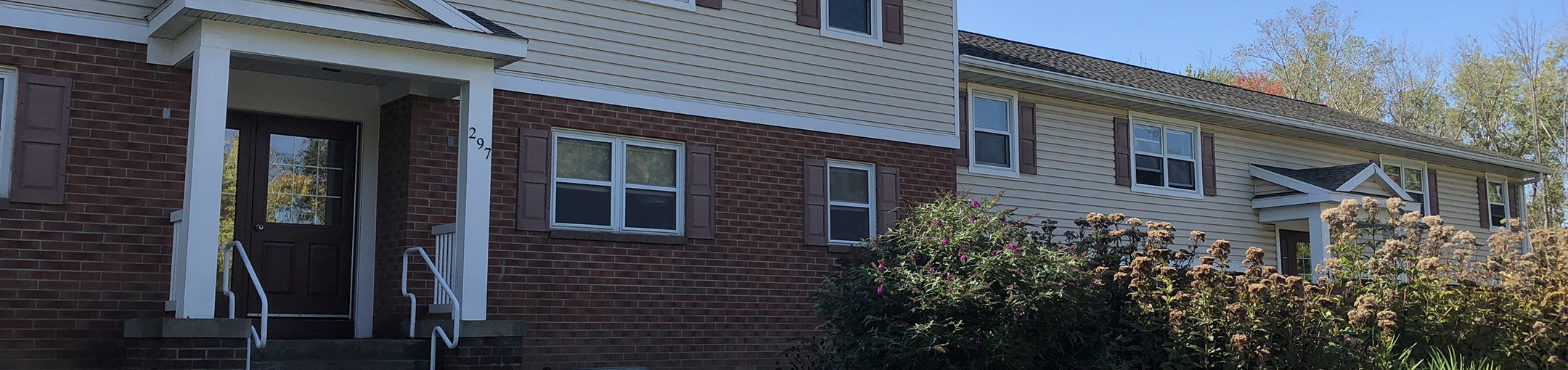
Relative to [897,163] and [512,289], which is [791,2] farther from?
[512,289]

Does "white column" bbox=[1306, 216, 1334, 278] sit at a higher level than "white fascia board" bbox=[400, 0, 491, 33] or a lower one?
lower

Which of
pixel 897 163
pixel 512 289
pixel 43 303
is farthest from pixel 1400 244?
pixel 43 303

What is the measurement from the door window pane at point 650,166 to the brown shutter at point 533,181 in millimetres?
830

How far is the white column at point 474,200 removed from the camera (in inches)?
365

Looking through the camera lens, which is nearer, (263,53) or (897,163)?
(263,53)

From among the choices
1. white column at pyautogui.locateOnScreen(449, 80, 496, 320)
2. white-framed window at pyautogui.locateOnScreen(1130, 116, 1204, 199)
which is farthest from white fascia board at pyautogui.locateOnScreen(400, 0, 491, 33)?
white-framed window at pyautogui.locateOnScreen(1130, 116, 1204, 199)

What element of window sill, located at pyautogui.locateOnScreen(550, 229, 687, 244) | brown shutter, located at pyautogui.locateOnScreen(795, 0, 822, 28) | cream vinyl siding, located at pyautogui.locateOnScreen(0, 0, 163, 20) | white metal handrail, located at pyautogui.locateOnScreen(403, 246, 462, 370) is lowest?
white metal handrail, located at pyautogui.locateOnScreen(403, 246, 462, 370)

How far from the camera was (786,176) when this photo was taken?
12102 millimetres

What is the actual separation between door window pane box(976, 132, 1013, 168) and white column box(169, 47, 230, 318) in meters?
8.50

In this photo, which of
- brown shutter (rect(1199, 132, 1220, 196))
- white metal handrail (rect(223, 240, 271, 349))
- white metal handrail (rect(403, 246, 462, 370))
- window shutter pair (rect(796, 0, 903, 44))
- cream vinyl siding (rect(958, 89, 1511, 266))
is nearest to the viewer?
white metal handrail (rect(223, 240, 271, 349))

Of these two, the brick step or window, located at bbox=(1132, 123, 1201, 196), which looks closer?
the brick step

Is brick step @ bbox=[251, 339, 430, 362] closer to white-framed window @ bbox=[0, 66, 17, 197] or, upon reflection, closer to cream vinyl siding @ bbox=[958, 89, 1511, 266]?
white-framed window @ bbox=[0, 66, 17, 197]

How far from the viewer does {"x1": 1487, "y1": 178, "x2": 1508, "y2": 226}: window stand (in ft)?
70.1

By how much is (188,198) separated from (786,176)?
17.9 feet
